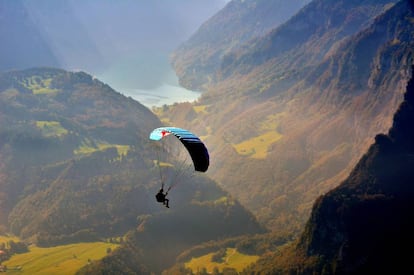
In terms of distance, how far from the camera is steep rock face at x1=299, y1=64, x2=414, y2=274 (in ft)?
416

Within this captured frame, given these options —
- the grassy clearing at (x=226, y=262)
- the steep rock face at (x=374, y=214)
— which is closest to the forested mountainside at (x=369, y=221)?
the steep rock face at (x=374, y=214)

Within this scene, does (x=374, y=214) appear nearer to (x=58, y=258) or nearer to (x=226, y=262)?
(x=226, y=262)

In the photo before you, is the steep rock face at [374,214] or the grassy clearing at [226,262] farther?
the grassy clearing at [226,262]

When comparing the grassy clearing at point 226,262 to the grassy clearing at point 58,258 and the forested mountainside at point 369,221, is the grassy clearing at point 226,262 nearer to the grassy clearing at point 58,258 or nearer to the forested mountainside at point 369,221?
the forested mountainside at point 369,221

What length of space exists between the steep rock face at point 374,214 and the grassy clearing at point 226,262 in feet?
106

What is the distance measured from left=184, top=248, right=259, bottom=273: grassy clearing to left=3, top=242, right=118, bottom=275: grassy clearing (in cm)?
3074

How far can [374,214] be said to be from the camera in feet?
450

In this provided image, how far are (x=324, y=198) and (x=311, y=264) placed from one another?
18174mm

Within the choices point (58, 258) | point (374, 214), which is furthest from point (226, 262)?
point (374, 214)

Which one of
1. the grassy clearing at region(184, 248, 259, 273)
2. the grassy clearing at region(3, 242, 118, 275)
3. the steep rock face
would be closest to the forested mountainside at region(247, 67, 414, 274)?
the steep rock face

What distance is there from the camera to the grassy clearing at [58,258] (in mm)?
173250

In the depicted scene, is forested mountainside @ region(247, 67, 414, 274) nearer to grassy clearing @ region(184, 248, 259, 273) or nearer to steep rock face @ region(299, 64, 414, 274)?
steep rock face @ region(299, 64, 414, 274)

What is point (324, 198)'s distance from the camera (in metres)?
147

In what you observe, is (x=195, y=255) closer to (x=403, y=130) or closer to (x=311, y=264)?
(x=311, y=264)
